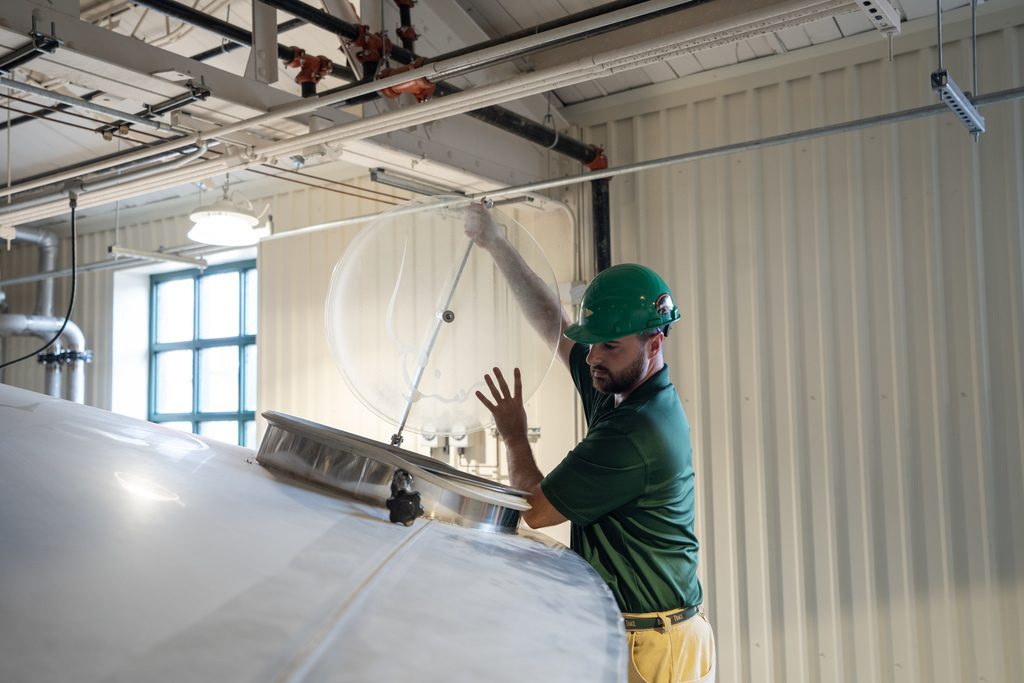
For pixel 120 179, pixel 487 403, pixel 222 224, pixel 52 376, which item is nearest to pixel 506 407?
pixel 487 403

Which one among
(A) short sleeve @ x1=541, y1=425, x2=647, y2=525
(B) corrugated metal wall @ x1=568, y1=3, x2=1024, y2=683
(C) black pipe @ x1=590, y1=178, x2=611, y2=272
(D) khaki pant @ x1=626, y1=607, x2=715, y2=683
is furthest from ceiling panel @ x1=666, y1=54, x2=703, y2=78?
Result: (D) khaki pant @ x1=626, y1=607, x2=715, y2=683

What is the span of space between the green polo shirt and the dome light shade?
2.52m

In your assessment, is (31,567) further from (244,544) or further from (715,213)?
(715,213)

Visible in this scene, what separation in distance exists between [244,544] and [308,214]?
4.94m

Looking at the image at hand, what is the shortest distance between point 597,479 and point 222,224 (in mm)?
2662

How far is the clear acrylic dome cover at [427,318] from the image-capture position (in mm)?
1861

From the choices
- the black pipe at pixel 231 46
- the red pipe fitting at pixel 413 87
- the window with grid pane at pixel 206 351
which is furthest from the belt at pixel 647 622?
the window with grid pane at pixel 206 351

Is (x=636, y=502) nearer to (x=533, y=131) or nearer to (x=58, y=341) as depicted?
(x=533, y=131)

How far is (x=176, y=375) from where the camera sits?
22.6 ft

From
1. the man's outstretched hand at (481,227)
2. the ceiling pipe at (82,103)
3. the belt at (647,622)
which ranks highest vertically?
the ceiling pipe at (82,103)

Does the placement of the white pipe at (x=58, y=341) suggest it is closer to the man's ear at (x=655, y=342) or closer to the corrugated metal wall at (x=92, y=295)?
the corrugated metal wall at (x=92, y=295)

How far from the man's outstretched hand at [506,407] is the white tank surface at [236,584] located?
0.69 meters

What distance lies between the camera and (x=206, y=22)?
262cm

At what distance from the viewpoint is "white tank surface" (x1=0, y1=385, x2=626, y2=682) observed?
614 millimetres
